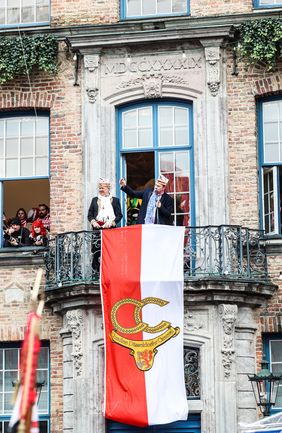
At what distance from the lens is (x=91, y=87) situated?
2070cm

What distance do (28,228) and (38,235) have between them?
34 centimetres

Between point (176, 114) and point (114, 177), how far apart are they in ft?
4.98

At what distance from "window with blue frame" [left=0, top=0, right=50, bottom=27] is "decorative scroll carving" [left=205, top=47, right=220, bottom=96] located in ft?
10.1

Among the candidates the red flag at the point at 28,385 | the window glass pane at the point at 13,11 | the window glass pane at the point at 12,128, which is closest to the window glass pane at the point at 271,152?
the window glass pane at the point at 12,128

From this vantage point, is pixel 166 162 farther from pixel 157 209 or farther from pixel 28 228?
pixel 28 228

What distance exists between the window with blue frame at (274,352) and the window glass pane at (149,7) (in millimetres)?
5973

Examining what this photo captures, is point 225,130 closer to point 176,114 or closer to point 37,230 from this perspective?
point 176,114

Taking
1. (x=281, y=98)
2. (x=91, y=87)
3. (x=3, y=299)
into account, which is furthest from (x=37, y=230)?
(x=281, y=98)

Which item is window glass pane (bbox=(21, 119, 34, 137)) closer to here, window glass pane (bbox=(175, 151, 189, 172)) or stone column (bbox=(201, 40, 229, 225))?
window glass pane (bbox=(175, 151, 189, 172))

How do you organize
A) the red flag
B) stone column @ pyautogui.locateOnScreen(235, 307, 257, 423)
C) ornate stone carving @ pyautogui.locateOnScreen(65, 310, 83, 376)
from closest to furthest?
the red flag < stone column @ pyautogui.locateOnScreen(235, 307, 257, 423) < ornate stone carving @ pyautogui.locateOnScreen(65, 310, 83, 376)

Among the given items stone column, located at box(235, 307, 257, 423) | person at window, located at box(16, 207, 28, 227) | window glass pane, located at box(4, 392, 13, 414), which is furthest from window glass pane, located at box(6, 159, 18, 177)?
stone column, located at box(235, 307, 257, 423)

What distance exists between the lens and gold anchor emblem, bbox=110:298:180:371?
61.4 ft

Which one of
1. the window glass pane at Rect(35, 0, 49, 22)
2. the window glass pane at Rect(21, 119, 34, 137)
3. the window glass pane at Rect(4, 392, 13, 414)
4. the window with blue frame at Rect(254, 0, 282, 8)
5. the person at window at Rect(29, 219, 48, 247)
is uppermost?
the window glass pane at Rect(35, 0, 49, 22)

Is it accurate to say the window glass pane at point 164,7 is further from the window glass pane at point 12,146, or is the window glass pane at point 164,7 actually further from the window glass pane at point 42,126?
the window glass pane at point 12,146
